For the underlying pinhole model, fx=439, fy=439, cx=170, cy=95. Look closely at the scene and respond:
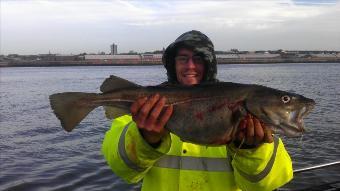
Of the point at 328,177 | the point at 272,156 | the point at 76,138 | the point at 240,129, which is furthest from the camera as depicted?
the point at 76,138

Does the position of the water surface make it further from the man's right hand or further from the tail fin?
the tail fin

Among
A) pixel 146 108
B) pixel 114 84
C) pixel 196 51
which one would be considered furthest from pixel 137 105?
pixel 196 51

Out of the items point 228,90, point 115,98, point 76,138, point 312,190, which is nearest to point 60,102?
point 115,98

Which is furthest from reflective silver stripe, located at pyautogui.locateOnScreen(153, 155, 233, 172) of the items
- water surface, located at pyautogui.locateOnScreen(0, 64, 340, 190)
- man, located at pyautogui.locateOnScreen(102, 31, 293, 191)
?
water surface, located at pyautogui.locateOnScreen(0, 64, 340, 190)

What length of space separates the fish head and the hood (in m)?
1.33

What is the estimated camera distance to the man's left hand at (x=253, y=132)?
3.97m

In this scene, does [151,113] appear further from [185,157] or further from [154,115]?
[185,157]

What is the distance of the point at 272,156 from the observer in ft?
14.1

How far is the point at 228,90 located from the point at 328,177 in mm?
10071

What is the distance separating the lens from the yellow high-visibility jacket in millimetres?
4246

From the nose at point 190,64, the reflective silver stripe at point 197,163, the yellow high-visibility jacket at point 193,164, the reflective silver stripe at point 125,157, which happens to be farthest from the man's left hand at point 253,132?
the nose at point 190,64

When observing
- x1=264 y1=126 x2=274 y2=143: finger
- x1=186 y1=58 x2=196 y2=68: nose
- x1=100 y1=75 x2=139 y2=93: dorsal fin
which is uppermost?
x1=186 y1=58 x2=196 y2=68: nose

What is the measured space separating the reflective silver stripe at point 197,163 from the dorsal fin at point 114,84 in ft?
2.91

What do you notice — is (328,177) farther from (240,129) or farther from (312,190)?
(240,129)
